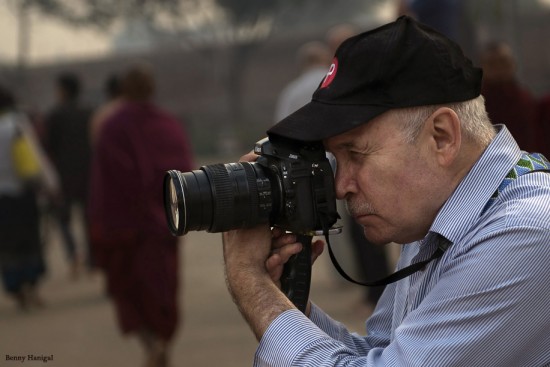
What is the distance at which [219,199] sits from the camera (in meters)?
2.11

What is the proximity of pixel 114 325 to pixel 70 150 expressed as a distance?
9.56 feet

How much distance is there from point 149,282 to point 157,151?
0.80 metres

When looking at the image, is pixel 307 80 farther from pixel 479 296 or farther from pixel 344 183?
pixel 479 296

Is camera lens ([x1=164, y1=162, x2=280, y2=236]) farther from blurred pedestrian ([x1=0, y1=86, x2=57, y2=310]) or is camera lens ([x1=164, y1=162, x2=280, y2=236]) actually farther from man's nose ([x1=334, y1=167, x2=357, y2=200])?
blurred pedestrian ([x1=0, y1=86, x2=57, y2=310])

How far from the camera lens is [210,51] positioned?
120 ft

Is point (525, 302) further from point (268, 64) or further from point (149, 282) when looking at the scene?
point (268, 64)

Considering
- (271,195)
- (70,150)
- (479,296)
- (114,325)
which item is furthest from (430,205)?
(70,150)

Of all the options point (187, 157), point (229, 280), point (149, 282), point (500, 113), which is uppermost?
point (229, 280)

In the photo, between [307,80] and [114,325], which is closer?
[307,80]

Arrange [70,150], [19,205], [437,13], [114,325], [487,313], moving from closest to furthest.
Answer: [487,313] → [437,13] → [114,325] → [19,205] → [70,150]

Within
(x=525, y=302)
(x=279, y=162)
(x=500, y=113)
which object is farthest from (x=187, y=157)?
(x=525, y=302)

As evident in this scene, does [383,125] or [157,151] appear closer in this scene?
[383,125]

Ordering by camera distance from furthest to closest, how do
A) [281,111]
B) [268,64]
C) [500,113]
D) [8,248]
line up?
[268,64] → [8,248] → [281,111] → [500,113]

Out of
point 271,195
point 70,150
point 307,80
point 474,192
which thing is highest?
point 474,192
